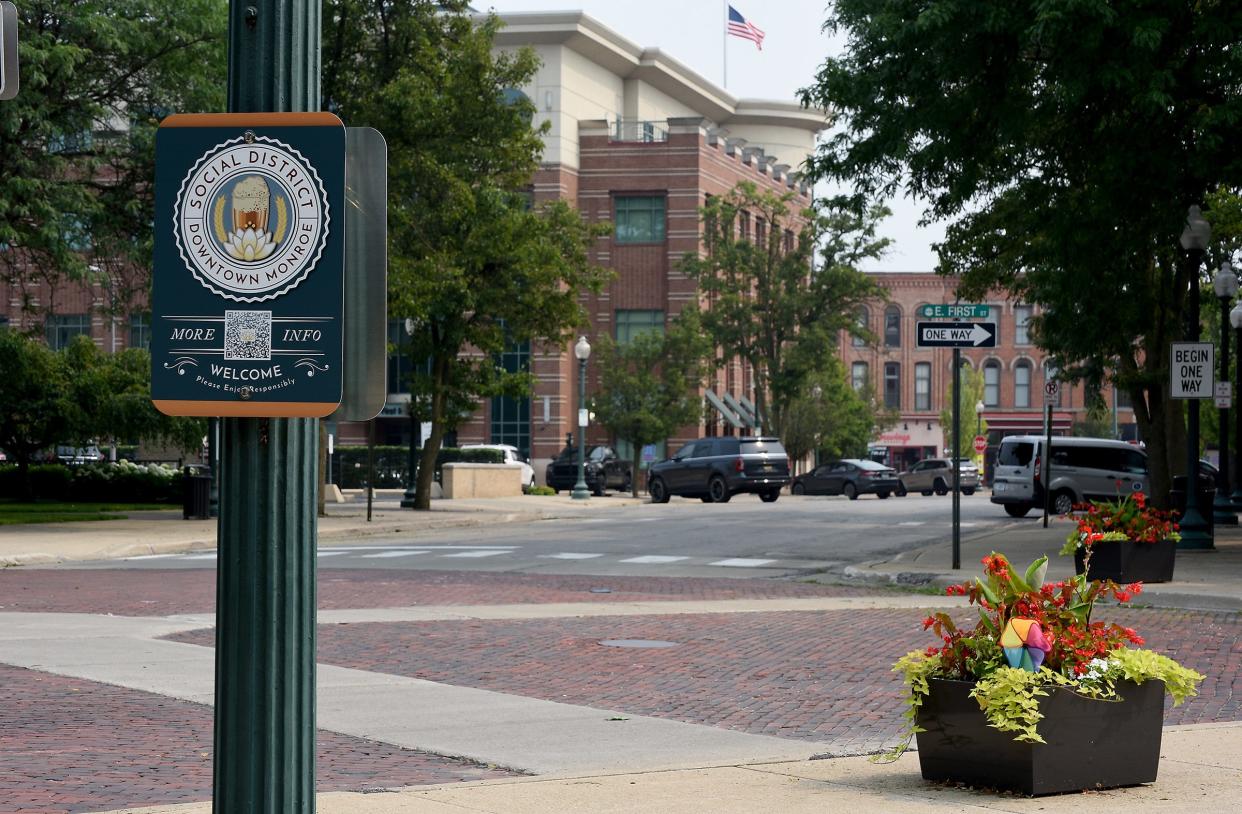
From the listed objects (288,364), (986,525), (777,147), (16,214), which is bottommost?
(986,525)

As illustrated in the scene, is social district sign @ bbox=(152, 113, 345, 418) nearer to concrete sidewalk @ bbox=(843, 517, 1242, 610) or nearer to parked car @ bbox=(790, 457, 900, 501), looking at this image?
concrete sidewalk @ bbox=(843, 517, 1242, 610)

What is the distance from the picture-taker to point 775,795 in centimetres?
679

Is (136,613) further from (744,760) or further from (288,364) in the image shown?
(288,364)

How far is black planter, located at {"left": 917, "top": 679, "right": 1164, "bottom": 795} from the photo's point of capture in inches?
262

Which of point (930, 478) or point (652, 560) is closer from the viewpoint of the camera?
point (652, 560)

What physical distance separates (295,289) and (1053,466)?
3651cm

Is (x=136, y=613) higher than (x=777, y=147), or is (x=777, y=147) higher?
(x=777, y=147)

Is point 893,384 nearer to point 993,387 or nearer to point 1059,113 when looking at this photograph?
point 993,387

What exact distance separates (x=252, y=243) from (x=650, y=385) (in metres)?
56.2

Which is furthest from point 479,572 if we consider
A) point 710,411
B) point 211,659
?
point 710,411

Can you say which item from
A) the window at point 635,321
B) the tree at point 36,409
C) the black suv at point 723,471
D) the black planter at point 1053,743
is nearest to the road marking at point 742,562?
the black planter at point 1053,743

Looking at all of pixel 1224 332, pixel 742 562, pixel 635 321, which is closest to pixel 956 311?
pixel 742 562

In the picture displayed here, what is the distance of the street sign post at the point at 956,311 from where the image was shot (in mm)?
18922

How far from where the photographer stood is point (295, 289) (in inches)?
169
